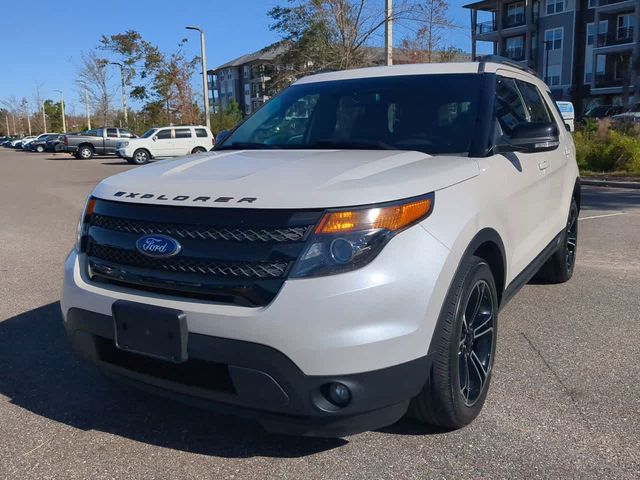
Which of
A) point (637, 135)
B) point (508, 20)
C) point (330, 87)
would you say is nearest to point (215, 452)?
point (330, 87)

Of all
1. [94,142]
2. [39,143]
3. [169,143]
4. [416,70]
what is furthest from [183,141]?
[39,143]

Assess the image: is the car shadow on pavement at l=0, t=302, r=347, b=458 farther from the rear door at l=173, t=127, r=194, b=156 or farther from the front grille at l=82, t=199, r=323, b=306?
the rear door at l=173, t=127, r=194, b=156

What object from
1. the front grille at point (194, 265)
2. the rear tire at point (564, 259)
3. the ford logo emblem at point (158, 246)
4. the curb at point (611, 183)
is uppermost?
the ford logo emblem at point (158, 246)

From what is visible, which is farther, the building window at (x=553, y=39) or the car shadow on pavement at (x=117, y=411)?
the building window at (x=553, y=39)

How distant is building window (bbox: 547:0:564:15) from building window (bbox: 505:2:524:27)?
279 cm

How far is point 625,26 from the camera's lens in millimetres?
49438

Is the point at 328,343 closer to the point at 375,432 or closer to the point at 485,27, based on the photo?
the point at 375,432

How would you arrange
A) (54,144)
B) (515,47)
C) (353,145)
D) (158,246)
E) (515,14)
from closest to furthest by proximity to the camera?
(158,246)
(353,145)
(54,144)
(515,14)
(515,47)

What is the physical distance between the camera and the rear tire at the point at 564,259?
5.29m

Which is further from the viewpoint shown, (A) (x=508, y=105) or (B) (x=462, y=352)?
(A) (x=508, y=105)

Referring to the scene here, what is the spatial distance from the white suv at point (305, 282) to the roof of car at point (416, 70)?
69cm

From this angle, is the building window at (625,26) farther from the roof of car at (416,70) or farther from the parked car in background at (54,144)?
the roof of car at (416,70)

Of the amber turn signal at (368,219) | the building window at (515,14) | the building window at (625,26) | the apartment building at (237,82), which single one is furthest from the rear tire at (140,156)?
the apartment building at (237,82)

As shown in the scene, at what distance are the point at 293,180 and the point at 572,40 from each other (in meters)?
58.1
